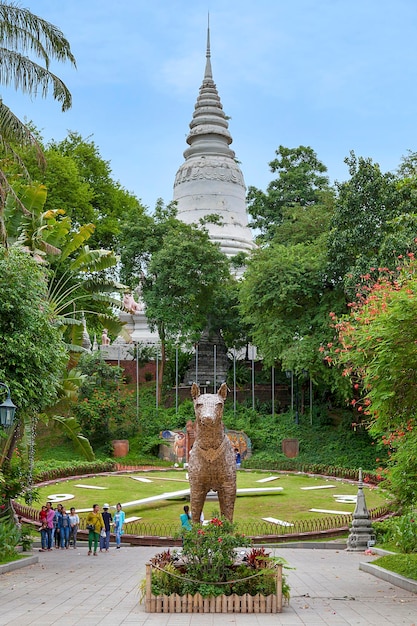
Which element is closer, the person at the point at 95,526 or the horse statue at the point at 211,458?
the horse statue at the point at 211,458

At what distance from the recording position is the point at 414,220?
73.8ft

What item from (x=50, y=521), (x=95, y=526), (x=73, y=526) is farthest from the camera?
(x=73, y=526)

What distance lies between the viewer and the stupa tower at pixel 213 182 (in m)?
47.5

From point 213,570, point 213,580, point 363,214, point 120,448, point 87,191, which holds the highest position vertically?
point 87,191

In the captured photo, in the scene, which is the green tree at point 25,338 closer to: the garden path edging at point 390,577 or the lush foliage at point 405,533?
the garden path edging at point 390,577

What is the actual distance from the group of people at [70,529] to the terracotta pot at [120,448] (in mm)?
13569

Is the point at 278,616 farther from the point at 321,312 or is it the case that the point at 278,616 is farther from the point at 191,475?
the point at 321,312

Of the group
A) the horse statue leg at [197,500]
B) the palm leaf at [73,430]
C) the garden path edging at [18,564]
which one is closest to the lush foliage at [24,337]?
the garden path edging at [18,564]

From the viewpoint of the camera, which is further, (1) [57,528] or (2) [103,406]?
(2) [103,406]

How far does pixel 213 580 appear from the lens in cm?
946

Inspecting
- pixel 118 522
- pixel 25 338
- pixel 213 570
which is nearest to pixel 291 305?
pixel 118 522

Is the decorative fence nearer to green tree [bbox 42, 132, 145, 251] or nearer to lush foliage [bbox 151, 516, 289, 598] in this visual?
lush foliage [bbox 151, 516, 289, 598]

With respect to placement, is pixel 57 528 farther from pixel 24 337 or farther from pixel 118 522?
pixel 24 337

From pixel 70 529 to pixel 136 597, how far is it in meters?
8.00
